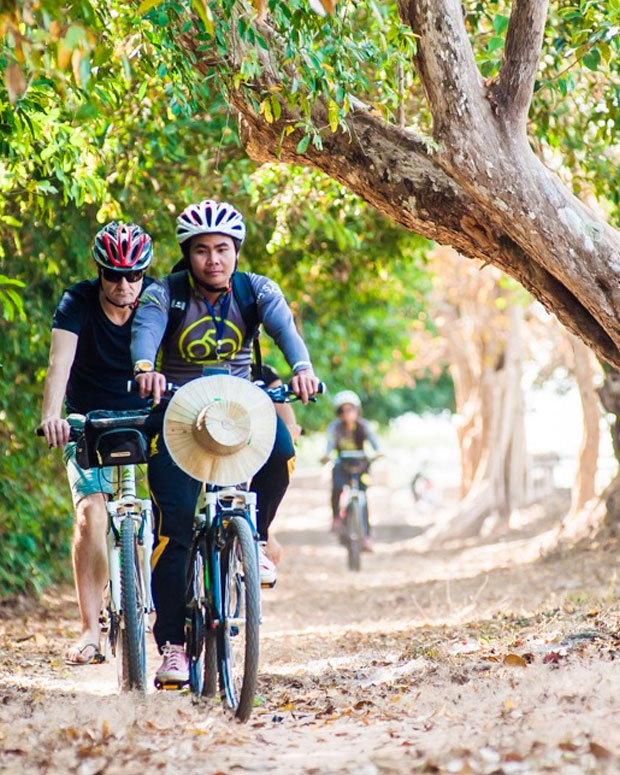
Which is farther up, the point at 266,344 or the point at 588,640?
the point at 266,344

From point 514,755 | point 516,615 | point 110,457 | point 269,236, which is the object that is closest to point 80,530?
point 110,457

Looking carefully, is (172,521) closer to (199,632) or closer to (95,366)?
(199,632)

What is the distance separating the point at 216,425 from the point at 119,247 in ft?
3.59

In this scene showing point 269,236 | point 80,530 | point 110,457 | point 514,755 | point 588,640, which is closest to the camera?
point 514,755

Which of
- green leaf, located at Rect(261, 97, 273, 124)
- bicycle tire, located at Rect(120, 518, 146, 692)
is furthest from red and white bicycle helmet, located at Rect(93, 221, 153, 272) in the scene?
bicycle tire, located at Rect(120, 518, 146, 692)

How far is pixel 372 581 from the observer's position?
1357cm

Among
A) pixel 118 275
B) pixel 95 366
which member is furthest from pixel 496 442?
pixel 118 275

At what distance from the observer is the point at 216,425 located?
15.0 feet

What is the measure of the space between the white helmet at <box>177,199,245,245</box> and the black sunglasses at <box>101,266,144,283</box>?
286 millimetres

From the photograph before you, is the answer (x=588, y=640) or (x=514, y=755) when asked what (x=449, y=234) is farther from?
(x=514, y=755)

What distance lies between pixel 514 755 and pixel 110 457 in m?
2.11

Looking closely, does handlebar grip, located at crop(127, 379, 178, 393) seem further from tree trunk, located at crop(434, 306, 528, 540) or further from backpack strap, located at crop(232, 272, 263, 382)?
tree trunk, located at crop(434, 306, 528, 540)

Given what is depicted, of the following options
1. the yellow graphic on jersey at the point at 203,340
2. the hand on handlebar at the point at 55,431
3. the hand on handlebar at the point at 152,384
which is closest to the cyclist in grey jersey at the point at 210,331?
the yellow graphic on jersey at the point at 203,340

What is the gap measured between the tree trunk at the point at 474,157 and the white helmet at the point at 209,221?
908 millimetres
